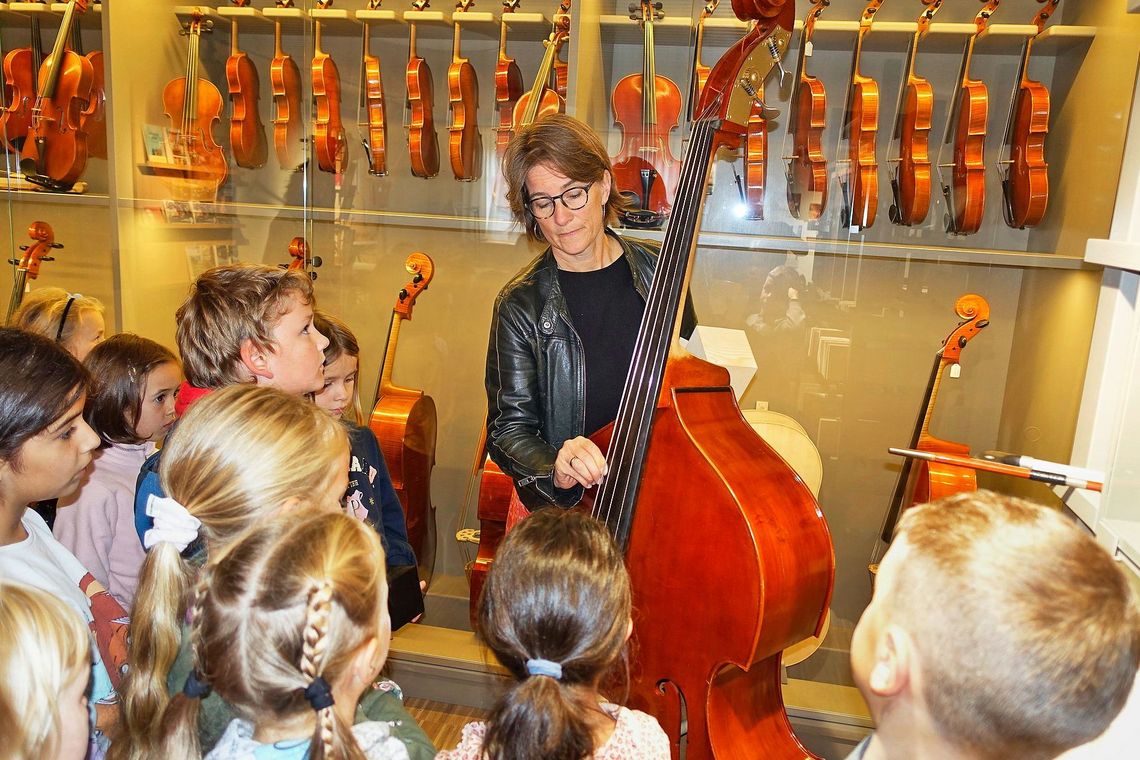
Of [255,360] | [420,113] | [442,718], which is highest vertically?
[420,113]

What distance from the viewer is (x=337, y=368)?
2420 mm

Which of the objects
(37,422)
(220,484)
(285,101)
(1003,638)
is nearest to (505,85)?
(285,101)

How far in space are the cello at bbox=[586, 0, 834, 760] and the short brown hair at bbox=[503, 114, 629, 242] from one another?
242mm

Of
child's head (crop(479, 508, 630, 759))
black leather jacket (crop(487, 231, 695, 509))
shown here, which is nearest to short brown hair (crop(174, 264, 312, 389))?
black leather jacket (crop(487, 231, 695, 509))

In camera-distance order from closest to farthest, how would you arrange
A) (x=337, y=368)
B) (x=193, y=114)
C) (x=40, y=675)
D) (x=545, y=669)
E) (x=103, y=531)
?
1. (x=40, y=675)
2. (x=545, y=669)
3. (x=103, y=531)
4. (x=337, y=368)
5. (x=193, y=114)

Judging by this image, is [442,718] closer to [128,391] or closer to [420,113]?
[128,391]

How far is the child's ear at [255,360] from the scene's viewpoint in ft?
5.92

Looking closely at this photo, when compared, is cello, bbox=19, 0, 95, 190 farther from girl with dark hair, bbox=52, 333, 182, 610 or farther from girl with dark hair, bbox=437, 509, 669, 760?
girl with dark hair, bbox=437, 509, 669, 760

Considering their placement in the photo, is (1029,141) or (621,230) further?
(621,230)

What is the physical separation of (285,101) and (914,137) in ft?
7.97

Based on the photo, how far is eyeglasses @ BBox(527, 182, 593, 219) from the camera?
72.1 inches

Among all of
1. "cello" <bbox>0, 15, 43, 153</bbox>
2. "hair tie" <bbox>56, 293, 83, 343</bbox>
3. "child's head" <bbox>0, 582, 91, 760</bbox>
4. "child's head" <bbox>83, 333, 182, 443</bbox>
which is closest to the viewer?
"child's head" <bbox>0, 582, 91, 760</bbox>

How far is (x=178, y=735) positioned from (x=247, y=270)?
1056 millimetres

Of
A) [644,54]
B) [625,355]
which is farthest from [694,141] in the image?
[644,54]
